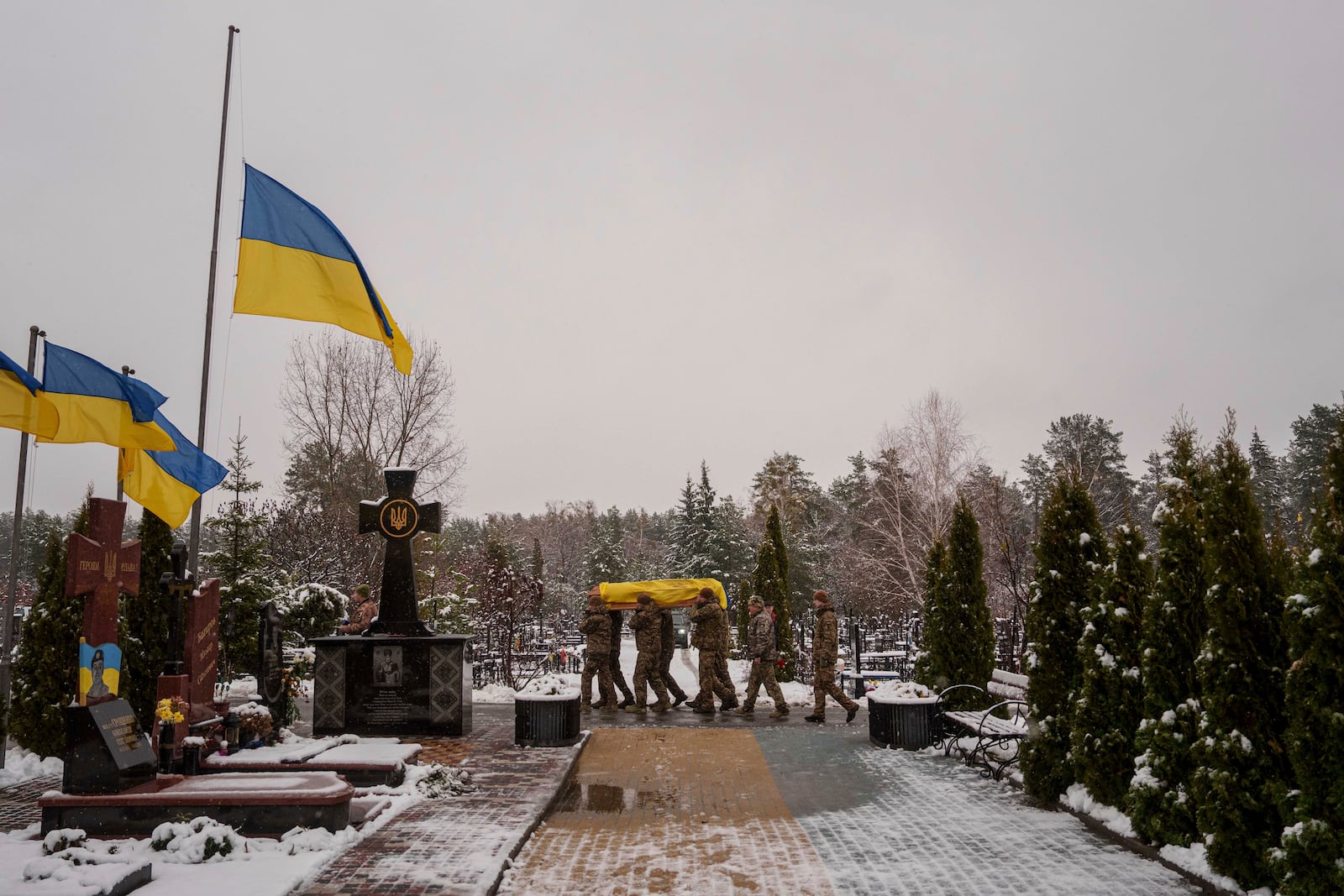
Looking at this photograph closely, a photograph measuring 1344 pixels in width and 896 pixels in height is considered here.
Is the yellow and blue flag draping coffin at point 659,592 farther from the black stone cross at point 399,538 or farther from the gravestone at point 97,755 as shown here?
the gravestone at point 97,755

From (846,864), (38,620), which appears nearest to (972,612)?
(846,864)

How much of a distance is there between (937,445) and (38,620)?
2526 centimetres

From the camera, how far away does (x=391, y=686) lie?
1126 cm

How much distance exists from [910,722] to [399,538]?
7.31m

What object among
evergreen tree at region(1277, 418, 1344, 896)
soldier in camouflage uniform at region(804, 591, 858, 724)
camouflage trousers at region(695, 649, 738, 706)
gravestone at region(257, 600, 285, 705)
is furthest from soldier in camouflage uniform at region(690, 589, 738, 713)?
evergreen tree at region(1277, 418, 1344, 896)

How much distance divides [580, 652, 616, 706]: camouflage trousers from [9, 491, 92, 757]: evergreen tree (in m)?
6.64

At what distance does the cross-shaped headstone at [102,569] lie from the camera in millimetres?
6801

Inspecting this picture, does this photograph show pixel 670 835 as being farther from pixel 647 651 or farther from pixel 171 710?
pixel 647 651

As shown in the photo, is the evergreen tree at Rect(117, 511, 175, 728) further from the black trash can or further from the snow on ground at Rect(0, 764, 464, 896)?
the black trash can

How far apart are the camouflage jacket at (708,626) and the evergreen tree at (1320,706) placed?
362 inches

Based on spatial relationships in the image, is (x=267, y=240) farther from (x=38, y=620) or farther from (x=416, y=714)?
(x=416, y=714)

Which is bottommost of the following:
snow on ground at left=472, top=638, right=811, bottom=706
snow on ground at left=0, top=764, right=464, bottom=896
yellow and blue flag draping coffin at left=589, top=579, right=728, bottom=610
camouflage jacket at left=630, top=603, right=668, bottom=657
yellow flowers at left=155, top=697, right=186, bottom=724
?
snow on ground at left=472, top=638, right=811, bottom=706

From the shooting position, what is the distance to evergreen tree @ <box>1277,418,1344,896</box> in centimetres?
431

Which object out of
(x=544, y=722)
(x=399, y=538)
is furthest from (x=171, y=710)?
(x=399, y=538)
